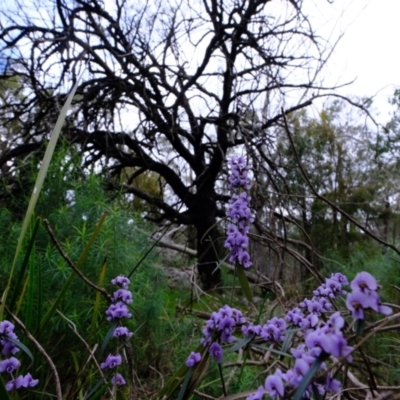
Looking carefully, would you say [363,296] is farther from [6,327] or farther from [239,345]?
[6,327]

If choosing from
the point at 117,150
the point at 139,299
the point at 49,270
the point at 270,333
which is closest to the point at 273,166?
the point at 117,150

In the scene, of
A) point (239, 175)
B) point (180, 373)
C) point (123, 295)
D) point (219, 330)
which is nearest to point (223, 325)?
point (219, 330)

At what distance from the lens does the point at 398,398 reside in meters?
0.32

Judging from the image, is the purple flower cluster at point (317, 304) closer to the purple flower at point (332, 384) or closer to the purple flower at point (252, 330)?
the purple flower at point (252, 330)

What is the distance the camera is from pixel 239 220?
2.29ft

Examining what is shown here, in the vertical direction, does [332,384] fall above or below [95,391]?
above

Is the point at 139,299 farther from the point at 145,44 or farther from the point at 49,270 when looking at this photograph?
the point at 145,44

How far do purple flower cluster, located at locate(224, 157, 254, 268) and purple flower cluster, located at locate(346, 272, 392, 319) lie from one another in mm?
373

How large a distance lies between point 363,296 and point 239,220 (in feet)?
1.40

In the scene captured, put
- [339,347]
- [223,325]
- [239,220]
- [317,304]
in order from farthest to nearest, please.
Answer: [239,220] < [317,304] < [223,325] < [339,347]

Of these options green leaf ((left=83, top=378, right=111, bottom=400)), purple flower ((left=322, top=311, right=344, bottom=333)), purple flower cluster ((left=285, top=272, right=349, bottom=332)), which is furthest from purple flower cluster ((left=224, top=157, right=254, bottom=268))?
purple flower ((left=322, top=311, right=344, bottom=333))

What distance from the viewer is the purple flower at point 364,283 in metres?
0.27

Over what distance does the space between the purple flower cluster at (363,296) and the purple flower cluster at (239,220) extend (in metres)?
0.37

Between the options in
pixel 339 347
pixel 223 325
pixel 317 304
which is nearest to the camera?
pixel 339 347
